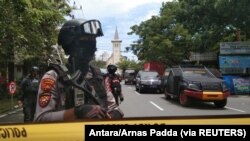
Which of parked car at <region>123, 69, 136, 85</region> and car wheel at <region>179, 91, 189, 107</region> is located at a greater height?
parked car at <region>123, 69, 136, 85</region>

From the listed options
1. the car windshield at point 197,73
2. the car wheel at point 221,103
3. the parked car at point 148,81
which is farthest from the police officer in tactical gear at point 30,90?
the car wheel at point 221,103

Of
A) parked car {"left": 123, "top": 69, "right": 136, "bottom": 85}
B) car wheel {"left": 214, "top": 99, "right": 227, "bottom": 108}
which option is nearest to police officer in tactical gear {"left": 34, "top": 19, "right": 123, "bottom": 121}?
parked car {"left": 123, "top": 69, "right": 136, "bottom": 85}

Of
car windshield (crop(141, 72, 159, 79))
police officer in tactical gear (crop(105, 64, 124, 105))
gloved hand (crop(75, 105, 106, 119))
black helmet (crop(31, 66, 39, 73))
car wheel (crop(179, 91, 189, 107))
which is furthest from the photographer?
car windshield (crop(141, 72, 159, 79))

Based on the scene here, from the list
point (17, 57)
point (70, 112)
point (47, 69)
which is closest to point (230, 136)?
point (70, 112)

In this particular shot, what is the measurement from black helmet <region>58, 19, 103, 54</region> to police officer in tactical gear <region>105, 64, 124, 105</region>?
264 mm

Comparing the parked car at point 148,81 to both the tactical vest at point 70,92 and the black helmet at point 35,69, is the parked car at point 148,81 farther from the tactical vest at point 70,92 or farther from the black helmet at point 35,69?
the black helmet at point 35,69

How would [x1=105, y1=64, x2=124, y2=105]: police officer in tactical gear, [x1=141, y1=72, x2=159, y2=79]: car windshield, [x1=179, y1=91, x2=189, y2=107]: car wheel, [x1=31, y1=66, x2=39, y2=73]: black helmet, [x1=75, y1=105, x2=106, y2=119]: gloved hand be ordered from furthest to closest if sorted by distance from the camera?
[x1=141, y1=72, x2=159, y2=79]: car windshield < [x1=179, y1=91, x2=189, y2=107]: car wheel < [x1=105, y1=64, x2=124, y2=105]: police officer in tactical gear < [x1=31, y1=66, x2=39, y2=73]: black helmet < [x1=75, y1=105, x2=106, y2=119]: gloved hand

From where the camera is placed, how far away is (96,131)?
106 inches

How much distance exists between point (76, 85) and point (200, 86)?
2.45 feet

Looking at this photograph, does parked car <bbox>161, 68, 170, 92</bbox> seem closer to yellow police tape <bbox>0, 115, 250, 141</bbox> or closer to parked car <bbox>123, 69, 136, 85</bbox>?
parked car <bbox>123, 69, 136, 85</bbox>

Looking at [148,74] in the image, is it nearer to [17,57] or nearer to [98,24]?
[98,24]

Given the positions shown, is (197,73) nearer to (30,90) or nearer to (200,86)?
(200,86)

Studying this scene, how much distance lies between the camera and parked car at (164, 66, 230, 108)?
9.41 ft

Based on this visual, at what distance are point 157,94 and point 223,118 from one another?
2.38ft
